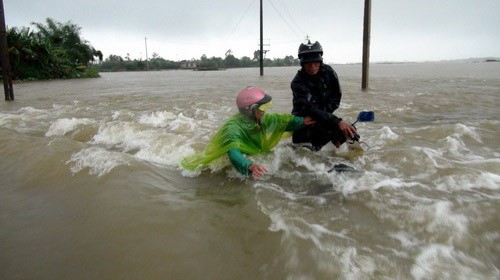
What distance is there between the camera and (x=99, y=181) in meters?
3.24

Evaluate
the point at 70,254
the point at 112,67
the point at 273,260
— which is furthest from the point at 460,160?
the point at 112,67

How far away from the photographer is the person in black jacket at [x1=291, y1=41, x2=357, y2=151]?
3822 mm

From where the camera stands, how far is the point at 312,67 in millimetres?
4059

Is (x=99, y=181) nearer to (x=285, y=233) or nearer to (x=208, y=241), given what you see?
(x=208, y=241)

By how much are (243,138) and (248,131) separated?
110mm

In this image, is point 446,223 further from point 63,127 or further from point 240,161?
point 63,127

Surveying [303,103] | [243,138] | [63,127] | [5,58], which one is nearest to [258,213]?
[243,138]

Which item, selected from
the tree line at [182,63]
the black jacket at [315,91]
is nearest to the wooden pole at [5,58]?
the black jacket at [315,91]

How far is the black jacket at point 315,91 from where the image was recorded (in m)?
4.09

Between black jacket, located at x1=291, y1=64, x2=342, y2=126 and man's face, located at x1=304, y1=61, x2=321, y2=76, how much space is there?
8 cm

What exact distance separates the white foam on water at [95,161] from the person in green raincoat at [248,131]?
2.56ft

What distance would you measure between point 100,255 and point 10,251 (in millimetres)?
606

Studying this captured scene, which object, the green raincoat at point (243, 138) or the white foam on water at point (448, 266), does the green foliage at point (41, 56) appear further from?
the white foam on water at point (448, 266)

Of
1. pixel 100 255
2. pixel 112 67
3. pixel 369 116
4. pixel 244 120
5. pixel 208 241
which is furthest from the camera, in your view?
pixel 112 67
